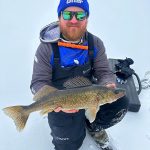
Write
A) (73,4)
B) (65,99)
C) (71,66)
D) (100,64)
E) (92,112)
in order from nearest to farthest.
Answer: (65,99) < (92,112) < (73,4) < (71,66) < (100,64)

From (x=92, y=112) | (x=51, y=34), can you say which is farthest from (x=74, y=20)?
(x=92, y=112)

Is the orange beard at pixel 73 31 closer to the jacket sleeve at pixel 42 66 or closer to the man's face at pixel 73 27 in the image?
the man's face at pixel 73 27

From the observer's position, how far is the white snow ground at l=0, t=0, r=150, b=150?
2971mm

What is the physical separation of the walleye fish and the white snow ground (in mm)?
591

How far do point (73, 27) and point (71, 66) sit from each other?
0.32m

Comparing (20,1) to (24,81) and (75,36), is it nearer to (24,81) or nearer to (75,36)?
(24,81)

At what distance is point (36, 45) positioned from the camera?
4.27 m

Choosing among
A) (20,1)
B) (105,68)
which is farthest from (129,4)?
(105,68)

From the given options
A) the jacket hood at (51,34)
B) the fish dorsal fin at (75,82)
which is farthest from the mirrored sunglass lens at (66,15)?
the fish dorsal fin at (75,82)

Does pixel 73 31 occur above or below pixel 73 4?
below

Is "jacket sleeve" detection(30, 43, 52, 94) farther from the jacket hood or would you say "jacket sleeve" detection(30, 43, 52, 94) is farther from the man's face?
the man's face

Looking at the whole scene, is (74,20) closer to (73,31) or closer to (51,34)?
(73,31)

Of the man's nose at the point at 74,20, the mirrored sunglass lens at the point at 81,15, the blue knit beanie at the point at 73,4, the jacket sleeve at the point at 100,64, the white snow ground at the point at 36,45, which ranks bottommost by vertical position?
the white snow ground at the point at 36,45

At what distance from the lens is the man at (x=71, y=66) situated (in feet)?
8.59
